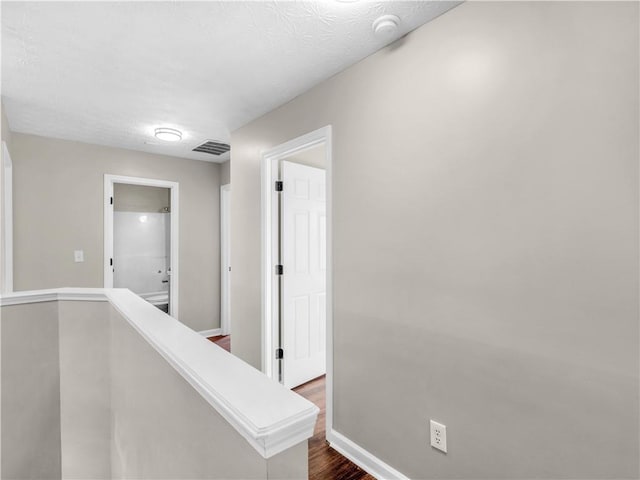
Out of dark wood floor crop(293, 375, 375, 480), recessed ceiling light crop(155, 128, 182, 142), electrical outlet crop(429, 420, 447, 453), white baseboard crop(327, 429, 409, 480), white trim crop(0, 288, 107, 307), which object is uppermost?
recessed ceiling light crop(155, 128, 182, 142)

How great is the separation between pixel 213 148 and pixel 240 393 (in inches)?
135

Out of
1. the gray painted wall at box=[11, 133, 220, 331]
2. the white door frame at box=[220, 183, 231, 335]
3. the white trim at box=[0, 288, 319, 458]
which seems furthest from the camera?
the white door frame at box=[220, 183, 231, 335]

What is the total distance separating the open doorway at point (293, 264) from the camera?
2.67 meters

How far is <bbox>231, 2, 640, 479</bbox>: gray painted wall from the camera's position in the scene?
1.06m

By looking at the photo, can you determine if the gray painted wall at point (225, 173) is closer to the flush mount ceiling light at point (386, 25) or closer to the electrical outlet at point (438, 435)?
the flush mount ceiling light at point (386, 25)

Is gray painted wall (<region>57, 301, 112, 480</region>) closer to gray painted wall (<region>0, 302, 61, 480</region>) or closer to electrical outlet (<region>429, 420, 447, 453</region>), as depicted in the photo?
gray painted wall (<region>0, 302, 61, 480</region>)

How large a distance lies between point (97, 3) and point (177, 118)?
54.2 inches

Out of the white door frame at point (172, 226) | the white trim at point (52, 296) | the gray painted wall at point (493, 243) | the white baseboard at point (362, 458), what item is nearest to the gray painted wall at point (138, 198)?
the white door frame at point (172, 226)

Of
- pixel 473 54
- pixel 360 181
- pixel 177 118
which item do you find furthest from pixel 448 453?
pixel 177 118

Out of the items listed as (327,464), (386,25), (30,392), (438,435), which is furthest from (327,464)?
(386,25)

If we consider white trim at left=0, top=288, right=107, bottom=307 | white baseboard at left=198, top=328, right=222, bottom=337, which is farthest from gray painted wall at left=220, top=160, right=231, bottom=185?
white trim at left=0, top=288, right=107, bottom=307

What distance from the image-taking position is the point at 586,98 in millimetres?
1096

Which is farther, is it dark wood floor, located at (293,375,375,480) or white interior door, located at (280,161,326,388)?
white interior door, located at (280,161,326,388)

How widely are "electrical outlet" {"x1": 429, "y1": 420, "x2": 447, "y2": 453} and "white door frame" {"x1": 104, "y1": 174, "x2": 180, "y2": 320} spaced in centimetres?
338
